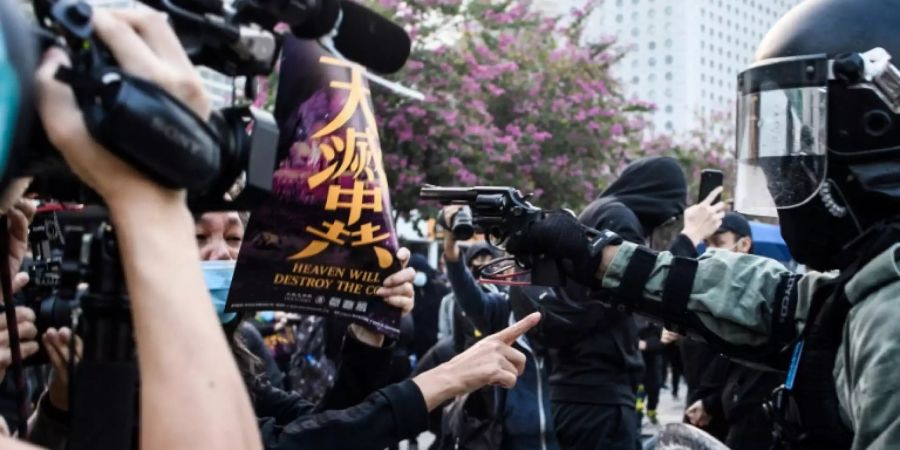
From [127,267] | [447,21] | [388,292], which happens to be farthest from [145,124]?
[447,21]

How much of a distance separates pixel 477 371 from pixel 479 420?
7.28 feet

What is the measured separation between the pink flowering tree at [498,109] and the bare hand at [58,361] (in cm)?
967

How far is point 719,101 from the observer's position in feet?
177

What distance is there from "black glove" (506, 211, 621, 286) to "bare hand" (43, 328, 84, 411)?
1137 mm

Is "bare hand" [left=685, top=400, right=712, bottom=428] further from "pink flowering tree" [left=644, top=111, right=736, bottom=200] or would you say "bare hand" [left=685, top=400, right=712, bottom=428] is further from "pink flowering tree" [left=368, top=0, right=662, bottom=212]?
"pink flowering tree" [left=644, top=111, right=736, bottom=200]

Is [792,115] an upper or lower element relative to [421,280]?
→ upper

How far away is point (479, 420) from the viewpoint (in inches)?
181

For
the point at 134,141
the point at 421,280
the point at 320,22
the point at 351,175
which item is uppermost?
the point at 320,22

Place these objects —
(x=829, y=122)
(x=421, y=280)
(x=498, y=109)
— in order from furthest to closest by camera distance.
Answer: (x=498, y=109)
(x=421, y=280)
(x=829, y=122)

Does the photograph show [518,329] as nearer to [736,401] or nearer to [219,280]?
[219,280]

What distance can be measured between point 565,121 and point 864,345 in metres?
12.7

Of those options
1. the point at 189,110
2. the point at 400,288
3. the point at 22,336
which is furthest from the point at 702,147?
the point at 189,110

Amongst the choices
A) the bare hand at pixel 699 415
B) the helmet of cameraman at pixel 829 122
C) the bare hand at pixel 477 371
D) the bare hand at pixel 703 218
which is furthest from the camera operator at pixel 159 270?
the bare hand at pixel 699 415

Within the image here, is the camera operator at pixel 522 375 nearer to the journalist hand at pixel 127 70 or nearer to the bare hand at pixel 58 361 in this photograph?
the bare hand at pixel 58 361
